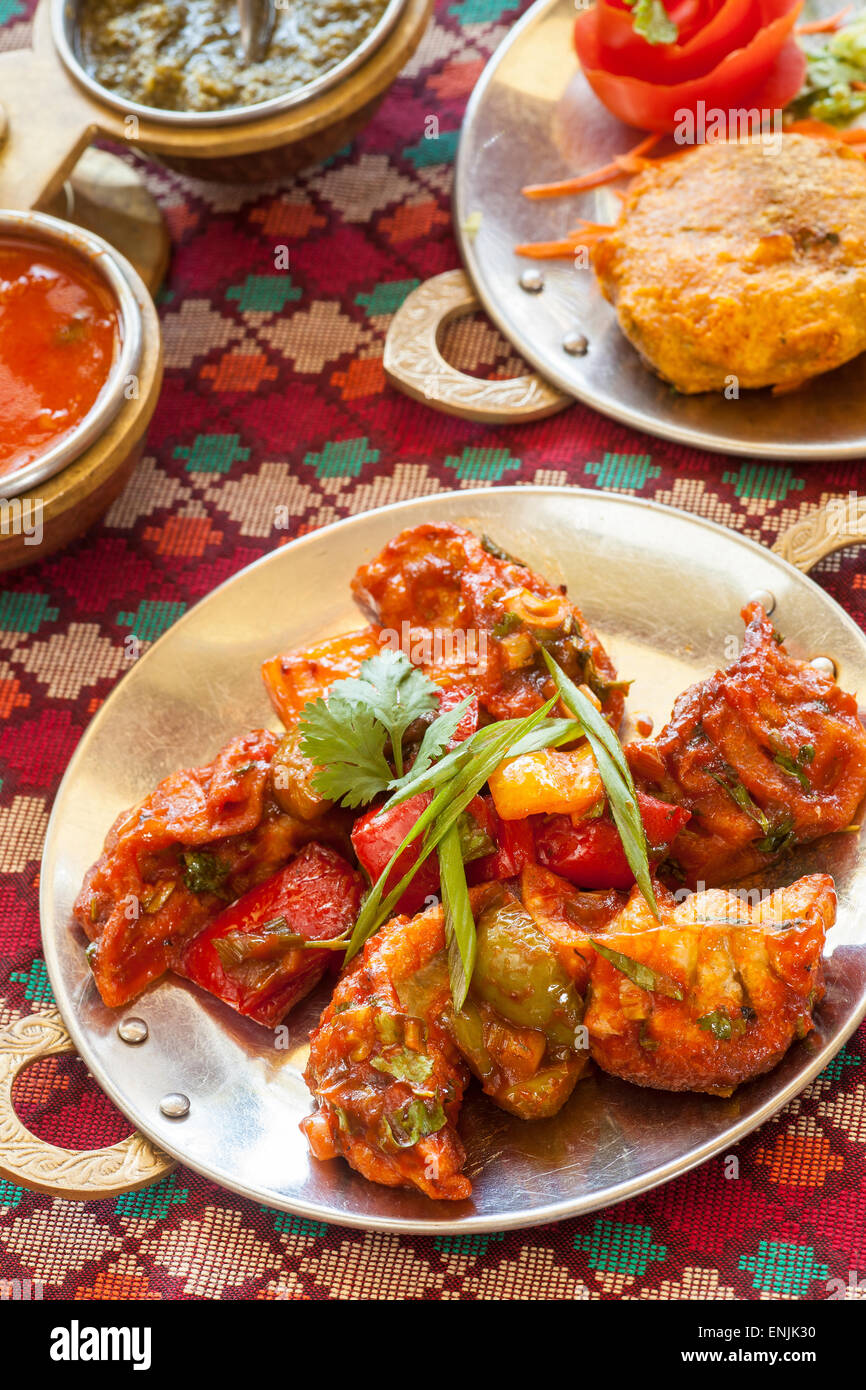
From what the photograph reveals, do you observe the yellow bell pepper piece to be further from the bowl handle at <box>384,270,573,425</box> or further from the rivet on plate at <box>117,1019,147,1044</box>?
the bowl handle at <box>384,270,573,425</box>

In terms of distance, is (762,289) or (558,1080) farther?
(762,289)

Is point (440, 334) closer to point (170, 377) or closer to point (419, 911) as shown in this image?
point (170, 377)


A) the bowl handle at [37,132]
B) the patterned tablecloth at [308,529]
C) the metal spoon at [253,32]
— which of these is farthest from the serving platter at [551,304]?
the bowl handle at [37,132]

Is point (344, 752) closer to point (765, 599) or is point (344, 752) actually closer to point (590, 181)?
point (765, 599)

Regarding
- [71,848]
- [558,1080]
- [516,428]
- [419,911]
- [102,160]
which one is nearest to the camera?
[558,1080]

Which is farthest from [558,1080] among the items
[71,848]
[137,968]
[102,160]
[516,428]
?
[102,160]

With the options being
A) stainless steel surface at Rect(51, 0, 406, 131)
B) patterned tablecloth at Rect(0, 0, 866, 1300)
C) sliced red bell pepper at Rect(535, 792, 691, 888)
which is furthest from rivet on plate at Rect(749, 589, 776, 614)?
stainless steel surface at Rect(51, 0, 406, 131)

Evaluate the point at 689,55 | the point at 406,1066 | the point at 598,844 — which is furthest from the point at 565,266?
the point at 406,1066
